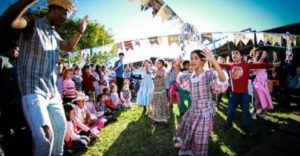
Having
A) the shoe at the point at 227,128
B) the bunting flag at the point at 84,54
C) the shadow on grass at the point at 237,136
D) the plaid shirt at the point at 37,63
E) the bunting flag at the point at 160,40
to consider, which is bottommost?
the shadow on grass at the point at 237,136

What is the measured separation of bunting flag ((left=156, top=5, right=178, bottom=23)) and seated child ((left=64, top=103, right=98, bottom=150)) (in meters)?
3.11

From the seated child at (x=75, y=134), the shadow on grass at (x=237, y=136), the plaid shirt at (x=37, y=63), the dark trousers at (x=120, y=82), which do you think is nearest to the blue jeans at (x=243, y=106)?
the shadow on grass at (x=237, y=136)

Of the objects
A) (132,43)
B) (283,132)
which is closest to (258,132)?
(283,132)

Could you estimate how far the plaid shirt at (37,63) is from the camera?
2.79 meters

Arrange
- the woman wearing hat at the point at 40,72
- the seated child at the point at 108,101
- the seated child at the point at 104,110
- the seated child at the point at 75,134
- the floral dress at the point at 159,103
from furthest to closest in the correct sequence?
the seated child at the point at 108,101
the seated child at the point at 104,110
the floral dress at the point at 159,103
the seated child at the point at 75,134
the woman wearing hat at the point at 40,72

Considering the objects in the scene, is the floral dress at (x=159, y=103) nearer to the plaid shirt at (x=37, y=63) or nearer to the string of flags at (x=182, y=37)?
the string of flags at (x=182, y=37)

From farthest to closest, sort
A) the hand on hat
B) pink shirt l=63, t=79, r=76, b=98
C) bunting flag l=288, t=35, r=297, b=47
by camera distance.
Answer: bunting flag l=288, t=35, r=297, b=47 < pink shirt l=63, t=79, r=76, b=98 < the hand on hat

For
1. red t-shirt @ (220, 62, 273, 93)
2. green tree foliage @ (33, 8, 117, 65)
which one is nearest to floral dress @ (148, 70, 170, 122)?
red t-shirt @ (220, 62, 273, 93)

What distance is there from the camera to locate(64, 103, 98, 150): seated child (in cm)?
562

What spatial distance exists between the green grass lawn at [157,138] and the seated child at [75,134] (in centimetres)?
23

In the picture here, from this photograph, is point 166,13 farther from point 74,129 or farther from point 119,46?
point 119,46

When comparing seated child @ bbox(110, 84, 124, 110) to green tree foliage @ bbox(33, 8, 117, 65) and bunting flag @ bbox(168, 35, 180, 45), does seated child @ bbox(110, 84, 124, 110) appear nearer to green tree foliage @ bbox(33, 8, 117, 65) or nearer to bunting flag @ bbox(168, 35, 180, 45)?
bunting flag @ bbox(168, 35, 180, 45)

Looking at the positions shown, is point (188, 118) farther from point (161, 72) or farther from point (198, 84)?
point (161, 72)

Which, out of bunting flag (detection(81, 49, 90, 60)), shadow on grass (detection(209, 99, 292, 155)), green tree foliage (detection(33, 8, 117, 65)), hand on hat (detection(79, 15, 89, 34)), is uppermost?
green tree foliage (detection(33, 8, 117, 65))
